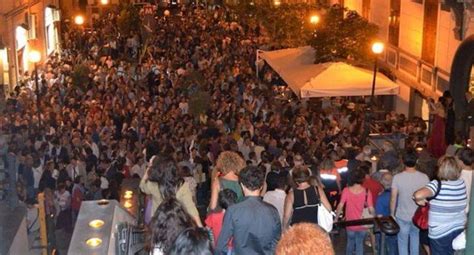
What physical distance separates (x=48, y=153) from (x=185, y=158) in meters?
3.20

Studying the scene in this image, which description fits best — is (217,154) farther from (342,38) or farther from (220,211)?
(342,38)

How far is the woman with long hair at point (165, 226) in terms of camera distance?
5.47 meters

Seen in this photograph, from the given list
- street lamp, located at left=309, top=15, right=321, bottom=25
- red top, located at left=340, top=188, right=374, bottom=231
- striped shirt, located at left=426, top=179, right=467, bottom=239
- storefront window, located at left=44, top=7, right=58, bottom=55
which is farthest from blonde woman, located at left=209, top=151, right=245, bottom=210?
storefront window, located at left=44, top=7, right=58, bottom=55

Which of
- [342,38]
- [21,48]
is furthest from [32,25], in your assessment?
[342,38]

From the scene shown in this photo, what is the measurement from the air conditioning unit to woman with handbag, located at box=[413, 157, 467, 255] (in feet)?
90.9

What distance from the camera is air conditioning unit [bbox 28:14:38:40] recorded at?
109 ft

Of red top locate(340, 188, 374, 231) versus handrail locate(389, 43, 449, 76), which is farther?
handrail locate(389, 43, 449, 76)

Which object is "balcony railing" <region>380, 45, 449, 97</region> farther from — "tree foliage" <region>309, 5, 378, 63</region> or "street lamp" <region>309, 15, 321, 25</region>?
"street lamp" <region>309, 15, 321, 25</region>

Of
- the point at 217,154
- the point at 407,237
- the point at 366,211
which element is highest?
the point at 366,211

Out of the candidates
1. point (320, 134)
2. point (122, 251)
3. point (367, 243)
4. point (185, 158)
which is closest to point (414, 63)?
point (320, 134)

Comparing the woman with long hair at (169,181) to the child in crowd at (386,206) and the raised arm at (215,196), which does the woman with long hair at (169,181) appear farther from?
the child in crowd at (386,206)

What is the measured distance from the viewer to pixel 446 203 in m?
7.29

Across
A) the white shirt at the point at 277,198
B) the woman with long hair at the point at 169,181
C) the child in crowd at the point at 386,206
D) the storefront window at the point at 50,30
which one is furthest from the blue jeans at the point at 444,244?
the storefront window at the point at 50,30

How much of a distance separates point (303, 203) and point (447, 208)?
4.31 ft
